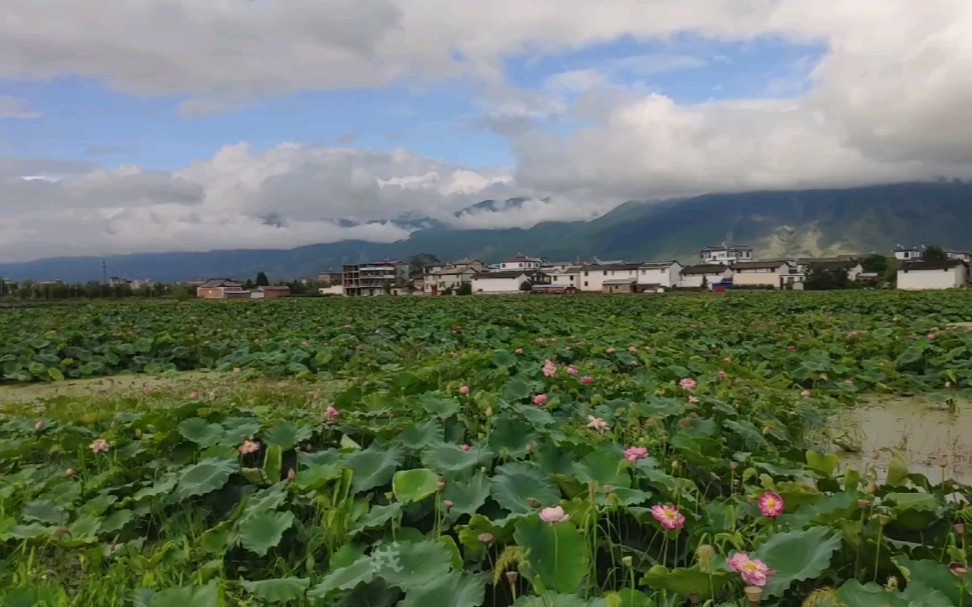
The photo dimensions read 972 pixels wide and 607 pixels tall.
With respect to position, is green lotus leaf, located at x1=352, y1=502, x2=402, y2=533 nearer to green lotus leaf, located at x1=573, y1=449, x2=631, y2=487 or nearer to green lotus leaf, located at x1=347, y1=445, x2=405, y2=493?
green lotus leaf, located at x1=347, y1=445, x2=405, y2=493

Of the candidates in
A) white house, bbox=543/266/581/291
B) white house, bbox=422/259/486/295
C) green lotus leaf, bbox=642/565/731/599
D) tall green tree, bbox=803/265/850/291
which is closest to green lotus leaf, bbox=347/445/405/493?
green lotus leaf, bbox=642/565/731/599

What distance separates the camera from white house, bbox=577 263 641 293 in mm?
80188

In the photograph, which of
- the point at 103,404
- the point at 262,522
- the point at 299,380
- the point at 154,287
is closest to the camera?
the point at 262,522

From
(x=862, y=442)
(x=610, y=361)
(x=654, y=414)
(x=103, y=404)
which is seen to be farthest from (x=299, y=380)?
(x=862, y=442)

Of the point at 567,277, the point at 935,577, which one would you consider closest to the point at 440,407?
the point at 935,577

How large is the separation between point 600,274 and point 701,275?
12.4 m

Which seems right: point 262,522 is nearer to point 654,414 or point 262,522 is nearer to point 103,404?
point 654,414

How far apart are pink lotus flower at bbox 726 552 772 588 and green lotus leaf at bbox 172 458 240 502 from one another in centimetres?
218

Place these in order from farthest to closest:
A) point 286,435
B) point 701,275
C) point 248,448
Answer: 1. point 701,275
2. point 286,435
3. point 248,448

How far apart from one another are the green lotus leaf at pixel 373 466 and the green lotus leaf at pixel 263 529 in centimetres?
36

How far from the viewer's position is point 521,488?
2.63 metres

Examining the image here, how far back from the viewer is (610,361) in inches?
279

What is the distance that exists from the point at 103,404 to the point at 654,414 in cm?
450

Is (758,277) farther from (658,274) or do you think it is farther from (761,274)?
(658,274)
